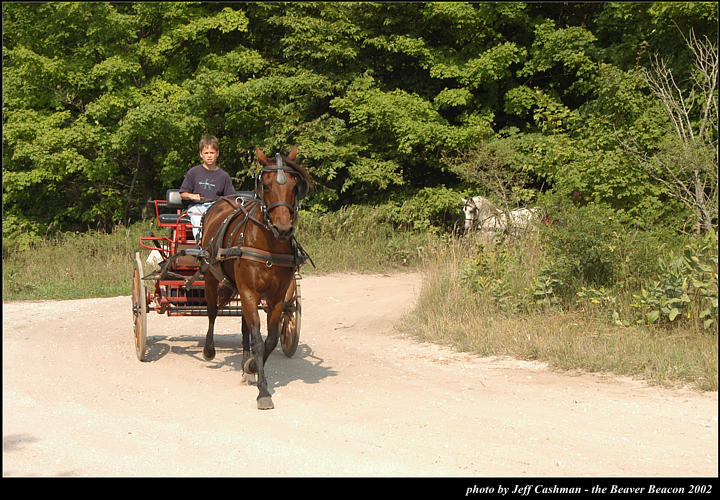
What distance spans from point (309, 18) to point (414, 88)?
11.9ft

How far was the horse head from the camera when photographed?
6945mm

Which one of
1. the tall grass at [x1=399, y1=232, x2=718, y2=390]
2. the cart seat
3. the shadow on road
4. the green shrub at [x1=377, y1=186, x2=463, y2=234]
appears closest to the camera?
the tall grass at [x1=399, y1=232, x2=718, y2=390]

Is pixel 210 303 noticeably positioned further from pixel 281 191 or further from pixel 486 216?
pixel 486 216

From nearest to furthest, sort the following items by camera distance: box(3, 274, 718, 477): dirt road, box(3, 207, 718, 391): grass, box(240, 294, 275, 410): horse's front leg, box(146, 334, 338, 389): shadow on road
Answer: box(3, 274, 718, 477): dirt road < box(240, 294, 275, 410): horse's front leg < box(3, 207, 718, 391): grass < box(146, 334, 338, 389): shadow on road

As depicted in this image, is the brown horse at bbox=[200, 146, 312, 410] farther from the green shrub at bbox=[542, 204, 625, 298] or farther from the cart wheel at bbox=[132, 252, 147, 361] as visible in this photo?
the green shrub at bbox=[542, 204, 625, 298]

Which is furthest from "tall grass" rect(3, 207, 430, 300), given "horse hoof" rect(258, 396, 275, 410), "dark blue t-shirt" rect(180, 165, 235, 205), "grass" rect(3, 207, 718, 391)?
"horse hoof" rect(258, 396, 275, 410)

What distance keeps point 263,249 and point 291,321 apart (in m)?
1.72

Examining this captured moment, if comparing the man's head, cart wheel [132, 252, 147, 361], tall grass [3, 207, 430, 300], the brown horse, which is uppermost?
the man's head

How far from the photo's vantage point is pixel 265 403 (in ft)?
22.1

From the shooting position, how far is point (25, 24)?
802 inches

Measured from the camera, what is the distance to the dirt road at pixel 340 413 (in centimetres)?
516

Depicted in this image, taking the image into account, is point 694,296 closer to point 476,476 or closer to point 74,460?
point 476,476

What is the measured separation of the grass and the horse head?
326 cm

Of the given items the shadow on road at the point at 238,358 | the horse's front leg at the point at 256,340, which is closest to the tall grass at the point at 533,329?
the shadow on road at the point at 238,358
